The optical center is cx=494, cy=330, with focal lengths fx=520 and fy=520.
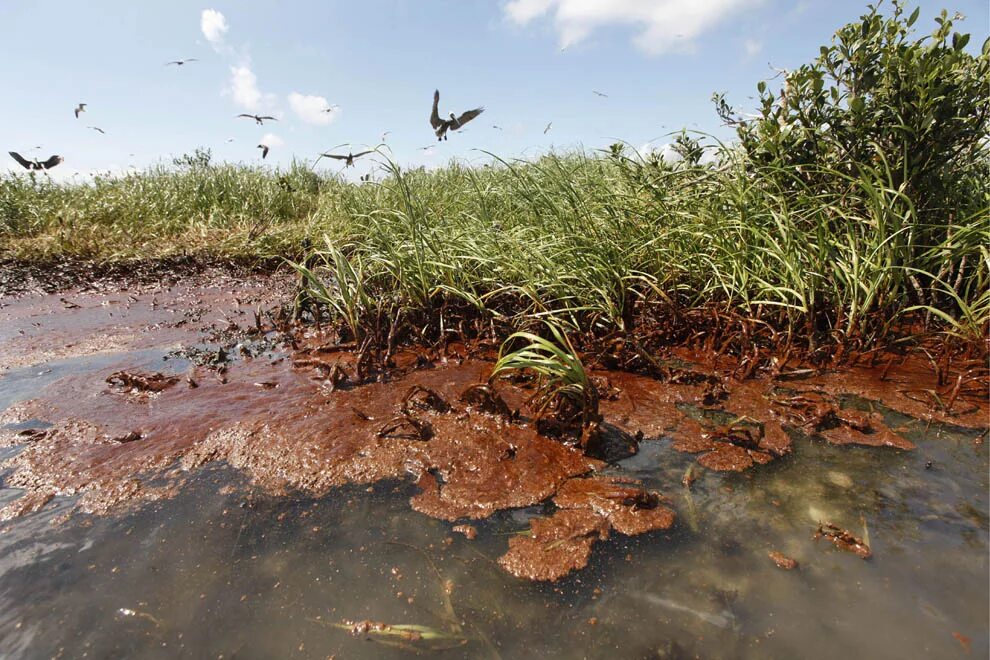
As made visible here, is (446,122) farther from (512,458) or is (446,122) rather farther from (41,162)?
(41,162)

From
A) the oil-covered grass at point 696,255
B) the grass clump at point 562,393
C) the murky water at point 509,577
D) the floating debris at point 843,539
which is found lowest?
the murky water at point 509,577

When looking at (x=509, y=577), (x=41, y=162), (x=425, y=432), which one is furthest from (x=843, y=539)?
(x=41, y=162)

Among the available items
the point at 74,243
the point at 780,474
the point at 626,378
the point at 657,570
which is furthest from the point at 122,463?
the point at 74,243

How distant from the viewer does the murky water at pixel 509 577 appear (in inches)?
51.3

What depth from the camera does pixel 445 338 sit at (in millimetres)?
3133

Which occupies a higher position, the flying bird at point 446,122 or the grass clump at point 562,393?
the flying bird at point 446,122

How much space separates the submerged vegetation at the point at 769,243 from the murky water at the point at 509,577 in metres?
1.05

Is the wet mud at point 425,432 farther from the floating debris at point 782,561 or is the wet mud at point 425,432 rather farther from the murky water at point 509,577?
the floating debris at point 782,561

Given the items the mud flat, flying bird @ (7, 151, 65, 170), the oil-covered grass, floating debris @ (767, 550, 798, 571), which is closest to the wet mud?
the mud flat

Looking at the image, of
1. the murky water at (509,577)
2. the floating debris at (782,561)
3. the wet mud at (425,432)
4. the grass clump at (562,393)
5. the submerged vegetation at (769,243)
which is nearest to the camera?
the murky water at (509,577)

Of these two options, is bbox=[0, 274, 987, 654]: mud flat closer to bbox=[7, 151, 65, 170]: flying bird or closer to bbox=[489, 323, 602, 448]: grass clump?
bbox=[489, 323, 602, 448]: grass clump

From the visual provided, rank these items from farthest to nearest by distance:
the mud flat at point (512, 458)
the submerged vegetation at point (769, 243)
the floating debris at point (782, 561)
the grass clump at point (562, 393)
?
the submerged vegetation at point (769, 243)
the grass clump at point (562, 393)
the mud flat at point (512, 458)
the floating debris at point (782, 561)

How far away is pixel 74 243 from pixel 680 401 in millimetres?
7224

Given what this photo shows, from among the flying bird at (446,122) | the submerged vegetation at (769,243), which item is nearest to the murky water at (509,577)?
the submerged vegetation at (769,243)
